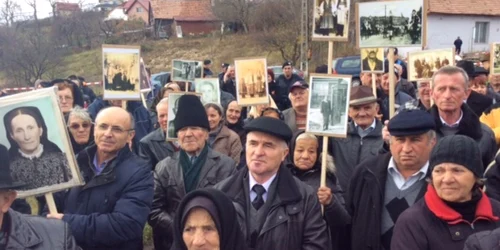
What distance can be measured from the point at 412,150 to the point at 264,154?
98 centimetres

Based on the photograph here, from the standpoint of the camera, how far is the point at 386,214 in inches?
151

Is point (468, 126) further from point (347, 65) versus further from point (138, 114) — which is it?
point (347, 65)

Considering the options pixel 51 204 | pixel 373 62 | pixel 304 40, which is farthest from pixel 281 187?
pixel 304 40

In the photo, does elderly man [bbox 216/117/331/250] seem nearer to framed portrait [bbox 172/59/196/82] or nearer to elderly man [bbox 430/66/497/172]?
elderly man [bbox 430/66/497/172]

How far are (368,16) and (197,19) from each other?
55975mm

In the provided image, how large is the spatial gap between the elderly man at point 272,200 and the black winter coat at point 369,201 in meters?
0.38

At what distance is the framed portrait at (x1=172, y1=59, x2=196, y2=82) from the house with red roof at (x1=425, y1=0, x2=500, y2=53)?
32.3m

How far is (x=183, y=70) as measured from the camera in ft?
34.0

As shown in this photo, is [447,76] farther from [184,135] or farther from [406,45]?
[184,135]

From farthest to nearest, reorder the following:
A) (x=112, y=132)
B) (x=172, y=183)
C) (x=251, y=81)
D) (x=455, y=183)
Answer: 1. (x=251, y=81)
2. (x=172, y=183)
3. (x=112, y=132)
4. (x=455, y=183)

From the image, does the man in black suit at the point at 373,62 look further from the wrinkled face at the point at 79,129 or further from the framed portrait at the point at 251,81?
the wrinkled face at the point at 79,129

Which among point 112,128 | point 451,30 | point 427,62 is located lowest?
point 112,128

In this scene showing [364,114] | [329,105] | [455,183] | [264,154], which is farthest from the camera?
[364,114]

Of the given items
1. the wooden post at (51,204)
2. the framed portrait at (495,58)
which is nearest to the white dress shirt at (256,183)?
the wooden post at (51,204)
